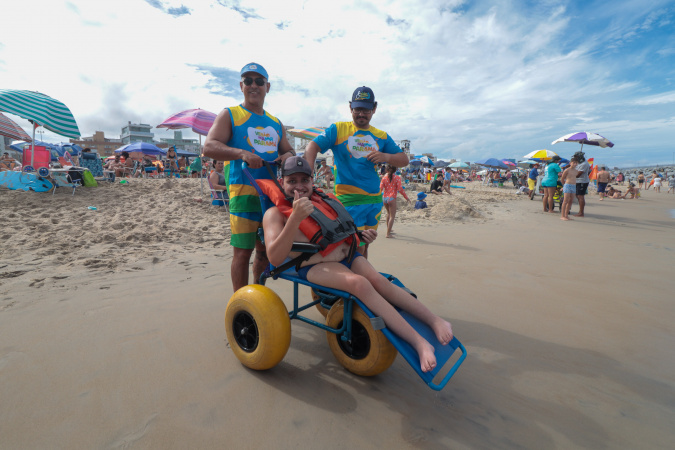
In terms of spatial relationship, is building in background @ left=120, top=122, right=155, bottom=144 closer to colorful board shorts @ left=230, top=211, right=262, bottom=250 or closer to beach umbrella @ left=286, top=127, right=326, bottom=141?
beach umbrella @ left=286, top=127, right=326, bottom=141

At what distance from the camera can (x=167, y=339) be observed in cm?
240

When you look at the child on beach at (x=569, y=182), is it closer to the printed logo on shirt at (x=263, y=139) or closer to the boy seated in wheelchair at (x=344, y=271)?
the boy seated in wheelchair at (x=344, y=271)

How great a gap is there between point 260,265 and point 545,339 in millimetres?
2440

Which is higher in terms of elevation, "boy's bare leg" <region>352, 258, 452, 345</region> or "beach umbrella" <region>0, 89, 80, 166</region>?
"beach umbrella" <region>0, 89, 80, 166</region>

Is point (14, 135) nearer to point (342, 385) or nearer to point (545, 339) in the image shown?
point (342, 385)

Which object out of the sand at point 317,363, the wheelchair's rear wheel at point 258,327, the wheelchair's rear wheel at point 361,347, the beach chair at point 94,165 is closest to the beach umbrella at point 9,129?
the beach chair at point 94,165

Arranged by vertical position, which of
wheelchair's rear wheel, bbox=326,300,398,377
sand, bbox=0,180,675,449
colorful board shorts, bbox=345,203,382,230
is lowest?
sand, bbox=0,180,675,449

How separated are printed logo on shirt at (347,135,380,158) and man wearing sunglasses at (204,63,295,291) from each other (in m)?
0.70

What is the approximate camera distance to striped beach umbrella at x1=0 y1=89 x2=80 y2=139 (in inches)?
279

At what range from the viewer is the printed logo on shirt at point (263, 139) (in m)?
2.58

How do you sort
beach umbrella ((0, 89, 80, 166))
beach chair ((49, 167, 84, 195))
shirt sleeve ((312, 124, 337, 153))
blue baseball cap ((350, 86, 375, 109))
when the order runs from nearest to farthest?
blue baseball cap ((350, 86, 375, 109)) < shirt sleeve ((312, 124, 337, 153)) < beach umbrella ((0, 89, 80, 166)) < beach chair ((49, 167, 84, 195))

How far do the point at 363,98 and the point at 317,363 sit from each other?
236 cm

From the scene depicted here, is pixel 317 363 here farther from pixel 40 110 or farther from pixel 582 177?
pixel 582 177

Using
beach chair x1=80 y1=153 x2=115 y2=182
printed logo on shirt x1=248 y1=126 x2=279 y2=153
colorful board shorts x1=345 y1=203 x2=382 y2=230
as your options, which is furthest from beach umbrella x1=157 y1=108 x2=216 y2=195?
colorful board shorts x1=345 y1=203 x2=382 y2=230
